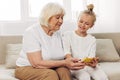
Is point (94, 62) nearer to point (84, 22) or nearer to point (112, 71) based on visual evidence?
point (112, 71)

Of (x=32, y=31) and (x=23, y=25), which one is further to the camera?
(x=23, y=25)

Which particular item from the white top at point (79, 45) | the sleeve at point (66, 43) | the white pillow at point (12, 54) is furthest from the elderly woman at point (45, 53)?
the white pillow at point (12, 54)

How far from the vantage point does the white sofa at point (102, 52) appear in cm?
256

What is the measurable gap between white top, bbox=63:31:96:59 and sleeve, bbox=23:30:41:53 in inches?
16.9

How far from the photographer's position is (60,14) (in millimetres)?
2170

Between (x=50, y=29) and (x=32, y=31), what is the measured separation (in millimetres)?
159

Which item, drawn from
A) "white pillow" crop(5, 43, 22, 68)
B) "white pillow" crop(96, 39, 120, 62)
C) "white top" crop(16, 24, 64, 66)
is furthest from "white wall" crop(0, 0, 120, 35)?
"white top" crop(16, 24, 64, 66)

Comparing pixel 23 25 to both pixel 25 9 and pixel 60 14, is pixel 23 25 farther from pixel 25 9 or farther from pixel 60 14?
pixel 60 14

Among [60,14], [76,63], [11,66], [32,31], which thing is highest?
[60,14]

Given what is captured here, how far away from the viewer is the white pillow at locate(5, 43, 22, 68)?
2709 mm

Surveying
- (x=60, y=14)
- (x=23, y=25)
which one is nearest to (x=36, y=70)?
(x=60, y=14)

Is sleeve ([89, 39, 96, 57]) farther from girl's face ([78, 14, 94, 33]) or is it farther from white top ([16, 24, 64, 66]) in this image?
white top ([16, 24, 64, 66])

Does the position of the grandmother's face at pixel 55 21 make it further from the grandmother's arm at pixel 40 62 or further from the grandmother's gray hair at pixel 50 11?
the grandmother's arm at pixel 40 62

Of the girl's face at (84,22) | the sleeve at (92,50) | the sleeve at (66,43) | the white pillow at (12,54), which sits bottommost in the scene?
the white pillow at (12,54)
